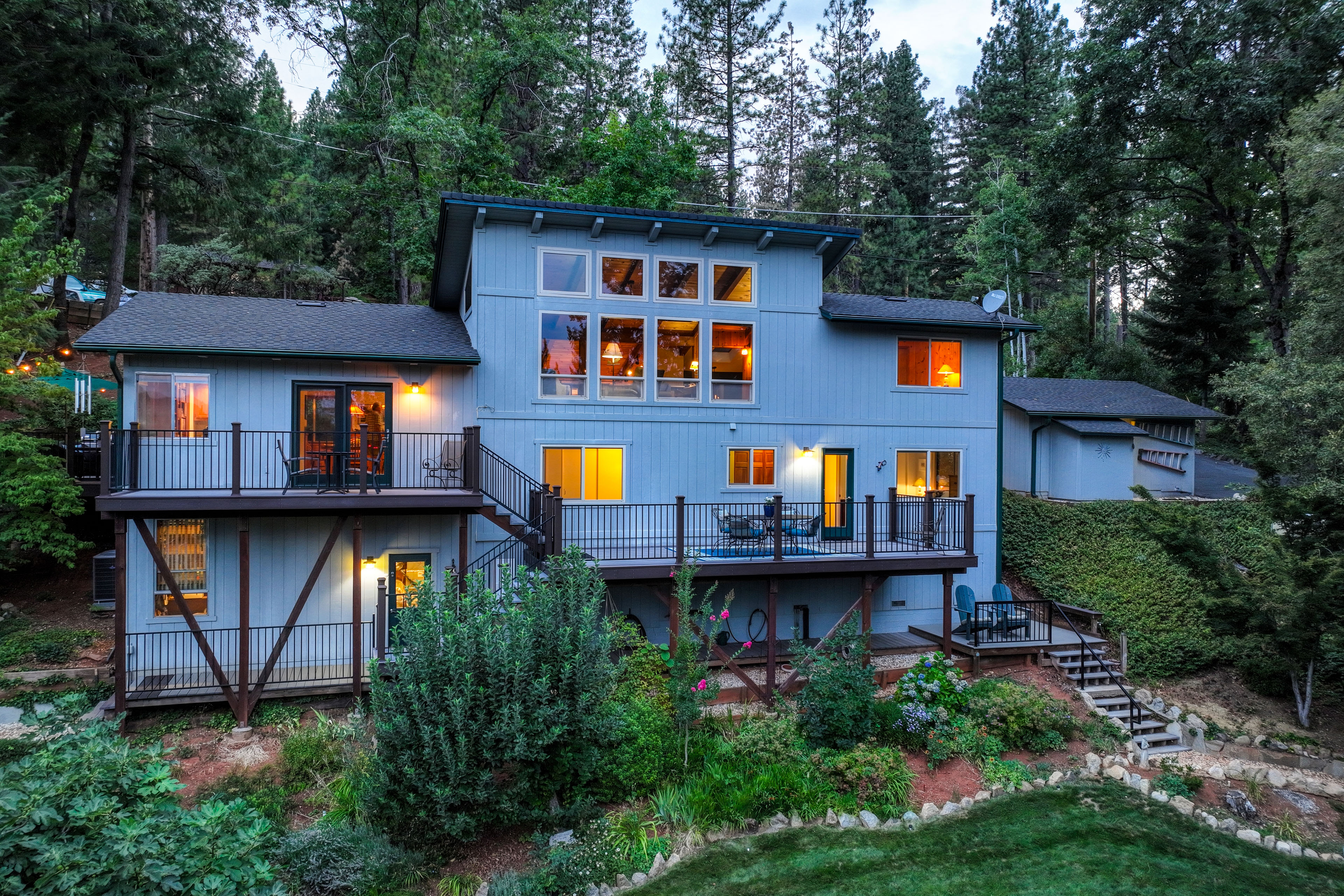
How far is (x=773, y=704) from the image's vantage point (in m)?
10.3

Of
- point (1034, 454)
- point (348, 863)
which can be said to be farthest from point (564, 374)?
point (1034, 454)

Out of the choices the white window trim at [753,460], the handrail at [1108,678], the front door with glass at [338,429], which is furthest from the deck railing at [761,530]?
the front door with glass at [338,429]

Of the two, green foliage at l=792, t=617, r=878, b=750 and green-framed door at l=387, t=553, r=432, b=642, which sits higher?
green-framed door at l=387, t=553, r=432, b=642

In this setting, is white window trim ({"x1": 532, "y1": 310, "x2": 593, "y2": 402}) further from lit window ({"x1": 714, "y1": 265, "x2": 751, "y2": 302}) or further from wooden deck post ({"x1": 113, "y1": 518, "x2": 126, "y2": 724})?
wooden deck post ({"x1": 113, "y1": 518, "x2": 126, "y2": 724})

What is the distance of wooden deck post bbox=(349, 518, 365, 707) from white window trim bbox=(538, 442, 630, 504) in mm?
3135

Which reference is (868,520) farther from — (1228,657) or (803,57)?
(803,57)

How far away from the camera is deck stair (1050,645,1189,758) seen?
1038 centimetres

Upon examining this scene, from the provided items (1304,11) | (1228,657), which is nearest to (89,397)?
(1228,657)

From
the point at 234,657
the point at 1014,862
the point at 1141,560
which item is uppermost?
the point at 1141,560

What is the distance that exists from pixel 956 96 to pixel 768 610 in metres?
35.3

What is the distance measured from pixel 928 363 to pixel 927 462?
6.98ft

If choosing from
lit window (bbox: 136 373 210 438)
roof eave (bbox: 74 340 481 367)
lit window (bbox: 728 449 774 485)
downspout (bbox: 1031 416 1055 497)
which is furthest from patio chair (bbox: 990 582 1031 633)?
lit window (bbox: 136 373 210 438)

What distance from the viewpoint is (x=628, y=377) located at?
40.7 feet

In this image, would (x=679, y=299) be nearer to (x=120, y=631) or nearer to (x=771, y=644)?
(x=771, y=644)
